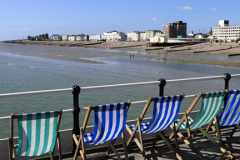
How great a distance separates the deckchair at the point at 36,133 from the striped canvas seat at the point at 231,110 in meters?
2.33

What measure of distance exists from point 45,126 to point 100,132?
0.63m

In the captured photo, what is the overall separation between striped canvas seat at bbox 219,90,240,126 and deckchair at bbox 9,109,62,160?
2327 mm

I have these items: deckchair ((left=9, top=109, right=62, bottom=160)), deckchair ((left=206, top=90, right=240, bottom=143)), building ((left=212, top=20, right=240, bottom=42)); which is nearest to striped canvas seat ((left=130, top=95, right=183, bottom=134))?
deckchair ((left=206, top=90, right=240, bottom=143))

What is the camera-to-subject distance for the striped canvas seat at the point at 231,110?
3.86m

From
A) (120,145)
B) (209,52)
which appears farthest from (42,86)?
(209,52)

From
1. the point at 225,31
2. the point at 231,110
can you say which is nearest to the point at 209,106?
the point at 231,110

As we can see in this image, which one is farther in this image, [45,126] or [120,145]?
[120,145]

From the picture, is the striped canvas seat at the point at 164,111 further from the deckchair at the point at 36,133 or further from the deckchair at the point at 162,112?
the deckchair at the point at 36,133

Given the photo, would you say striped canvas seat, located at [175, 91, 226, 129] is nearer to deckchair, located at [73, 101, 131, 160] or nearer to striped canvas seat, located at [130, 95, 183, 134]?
striped canvas seat, located at [130, 95, 183, 134]

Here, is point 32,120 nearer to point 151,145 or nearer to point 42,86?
point 151,145

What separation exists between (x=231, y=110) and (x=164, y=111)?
112 cm

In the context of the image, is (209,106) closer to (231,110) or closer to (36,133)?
(231,110)

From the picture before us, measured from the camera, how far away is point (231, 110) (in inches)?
154

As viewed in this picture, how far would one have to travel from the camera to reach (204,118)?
3.74 meters
